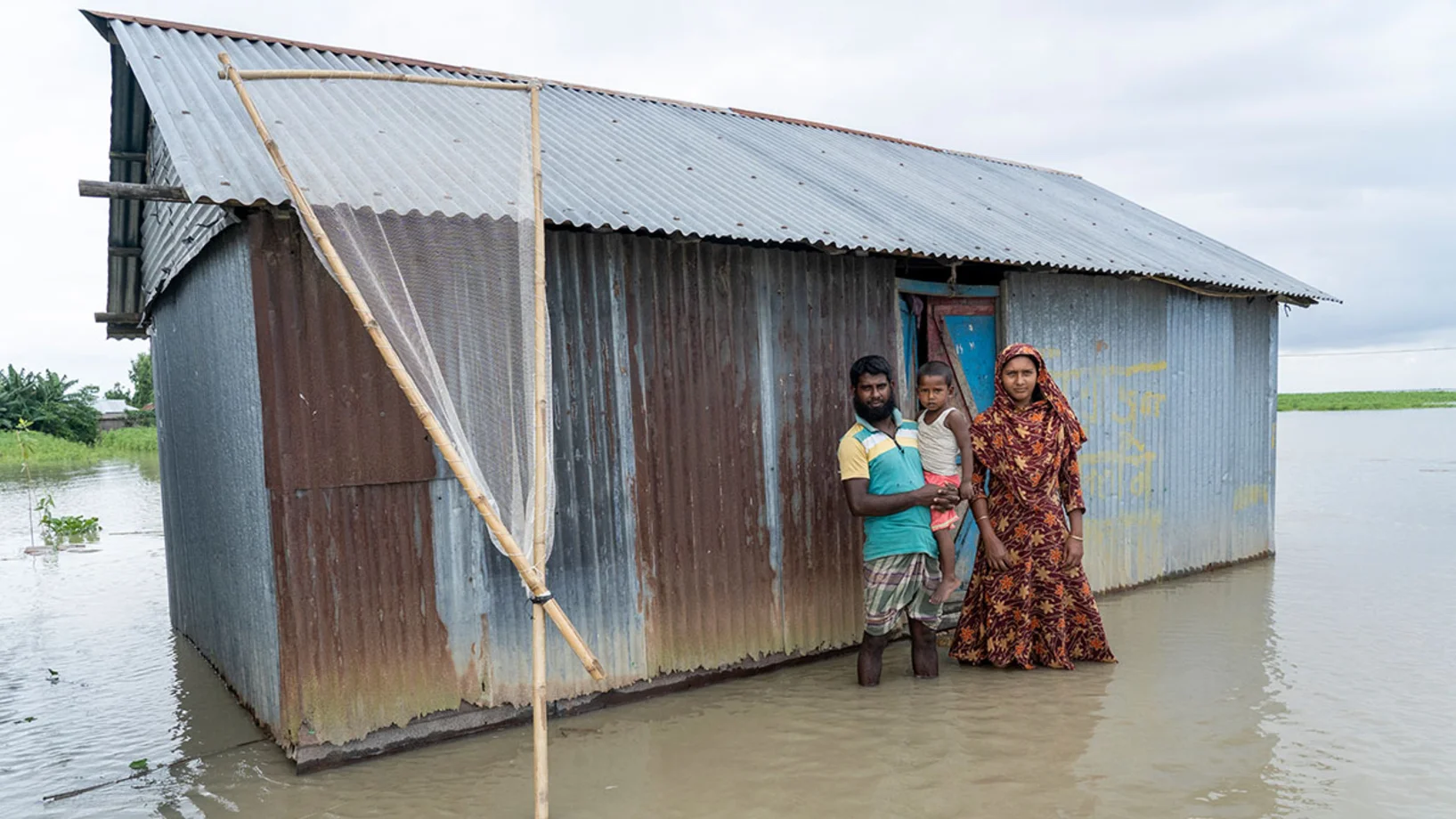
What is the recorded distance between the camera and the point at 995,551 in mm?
5121

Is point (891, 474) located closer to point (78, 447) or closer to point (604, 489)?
point (604, 489)

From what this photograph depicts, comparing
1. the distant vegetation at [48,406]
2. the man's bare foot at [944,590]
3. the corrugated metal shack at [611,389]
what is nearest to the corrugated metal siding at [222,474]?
the corrugated metal shack at [611,389]

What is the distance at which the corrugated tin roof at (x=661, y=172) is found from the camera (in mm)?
4184

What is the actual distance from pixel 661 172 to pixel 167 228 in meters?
3.27

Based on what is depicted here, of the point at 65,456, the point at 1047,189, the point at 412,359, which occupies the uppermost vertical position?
the point at 1047,189

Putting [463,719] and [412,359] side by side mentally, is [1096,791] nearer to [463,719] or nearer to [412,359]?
[463,719]

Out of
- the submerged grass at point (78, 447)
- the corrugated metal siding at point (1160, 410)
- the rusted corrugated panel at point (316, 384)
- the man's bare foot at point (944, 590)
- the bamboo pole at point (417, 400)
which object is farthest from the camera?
the submerged grass at point (78, 447)

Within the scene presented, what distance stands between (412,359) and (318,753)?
72.6 inches

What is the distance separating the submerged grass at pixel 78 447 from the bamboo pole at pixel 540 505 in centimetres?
2602

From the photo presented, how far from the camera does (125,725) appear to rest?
4.97 metres

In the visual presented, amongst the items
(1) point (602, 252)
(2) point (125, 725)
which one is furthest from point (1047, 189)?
(2) point (125, 725)

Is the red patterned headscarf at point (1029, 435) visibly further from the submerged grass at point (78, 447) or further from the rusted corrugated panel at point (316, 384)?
the submerged grass at point (78, 447)

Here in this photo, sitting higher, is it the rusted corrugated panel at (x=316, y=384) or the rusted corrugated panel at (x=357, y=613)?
the rusted corrugated panel at (x=316, y=384)

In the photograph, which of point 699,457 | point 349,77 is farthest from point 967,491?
point 349,77
